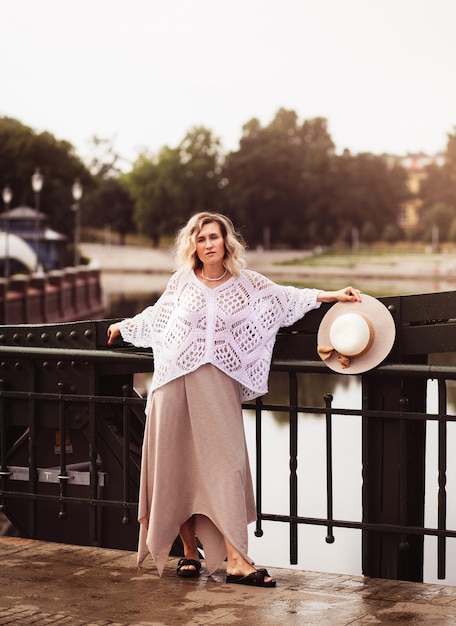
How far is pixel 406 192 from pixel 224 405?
3395 inches

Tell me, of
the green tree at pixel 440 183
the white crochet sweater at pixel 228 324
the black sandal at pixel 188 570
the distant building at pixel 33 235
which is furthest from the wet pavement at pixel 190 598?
the green tree at pixel 440 183

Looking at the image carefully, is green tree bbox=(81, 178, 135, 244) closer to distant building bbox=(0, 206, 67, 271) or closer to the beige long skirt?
distant building bbox=(0, 206, 67, 271)

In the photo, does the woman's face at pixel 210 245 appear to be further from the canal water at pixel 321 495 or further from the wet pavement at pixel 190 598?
the canal water at pixel 321 495

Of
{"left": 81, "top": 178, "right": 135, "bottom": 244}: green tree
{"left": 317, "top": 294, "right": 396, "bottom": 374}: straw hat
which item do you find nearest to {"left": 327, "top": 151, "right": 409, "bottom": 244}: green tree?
{"left": 81, "top": 178, "right": 135, "bottom": 244}: green tree

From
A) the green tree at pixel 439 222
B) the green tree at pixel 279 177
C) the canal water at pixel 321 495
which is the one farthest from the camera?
the green tree at pixel 279 177

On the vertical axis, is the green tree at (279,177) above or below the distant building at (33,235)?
above

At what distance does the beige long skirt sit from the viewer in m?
4.30

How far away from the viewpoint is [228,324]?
4344 millimetres

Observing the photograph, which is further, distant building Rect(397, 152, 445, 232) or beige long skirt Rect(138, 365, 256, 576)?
distant building Rect(397, 152, 445, 232)

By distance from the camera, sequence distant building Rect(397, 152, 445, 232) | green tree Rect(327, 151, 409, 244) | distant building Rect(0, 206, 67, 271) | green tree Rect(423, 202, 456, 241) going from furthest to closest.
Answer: distant building Rect(397, 152, 445, 232) < green tree Rect(327, 151, 409, 244) < green tree Rect(423, 202, 456, 241) < distant building Rect(0, 206, 67, 271)

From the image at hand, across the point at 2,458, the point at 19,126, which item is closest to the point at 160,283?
the point at 19,126

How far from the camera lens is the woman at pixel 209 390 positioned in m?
4.31

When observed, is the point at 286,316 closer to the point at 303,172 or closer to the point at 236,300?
the point at 236,300

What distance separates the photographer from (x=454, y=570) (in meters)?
11.8
